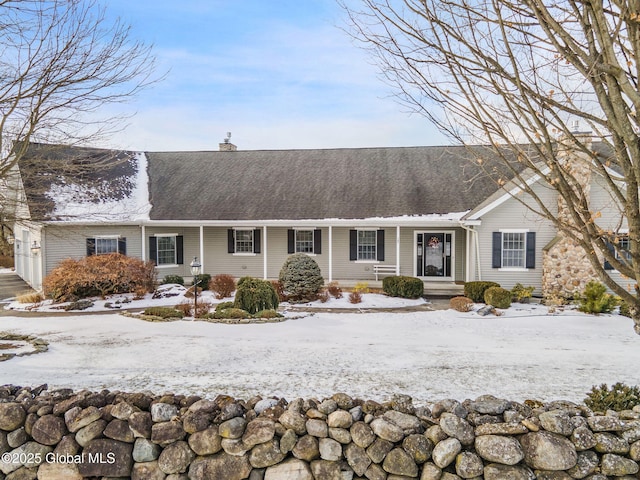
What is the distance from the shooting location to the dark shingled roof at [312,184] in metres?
17.3

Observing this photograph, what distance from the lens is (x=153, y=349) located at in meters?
7.81

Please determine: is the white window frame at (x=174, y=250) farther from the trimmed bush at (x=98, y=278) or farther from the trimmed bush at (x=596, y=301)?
the trimmed bush at (x=596, y=301)

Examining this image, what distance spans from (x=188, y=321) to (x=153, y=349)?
8.96 feet

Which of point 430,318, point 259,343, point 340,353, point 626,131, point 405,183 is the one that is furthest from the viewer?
point 405,183

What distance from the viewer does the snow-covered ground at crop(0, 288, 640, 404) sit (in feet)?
19.1

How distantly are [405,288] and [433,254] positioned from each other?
3.57m

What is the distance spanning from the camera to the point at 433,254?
56.3 ft

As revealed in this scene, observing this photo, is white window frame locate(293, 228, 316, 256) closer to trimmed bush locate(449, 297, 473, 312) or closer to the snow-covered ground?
the snow-covered ground

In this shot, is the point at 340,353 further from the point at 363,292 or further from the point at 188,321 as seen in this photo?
the point at 363,292

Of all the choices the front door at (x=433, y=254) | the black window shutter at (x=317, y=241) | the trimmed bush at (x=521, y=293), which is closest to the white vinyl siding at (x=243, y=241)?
the black window shutter at (x=317, y=241)

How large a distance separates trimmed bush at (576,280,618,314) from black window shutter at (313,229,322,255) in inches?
362

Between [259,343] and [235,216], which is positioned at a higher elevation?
[235,216]

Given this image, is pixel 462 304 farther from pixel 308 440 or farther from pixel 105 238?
pixel 105 238

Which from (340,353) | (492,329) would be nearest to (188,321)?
(340,353)
